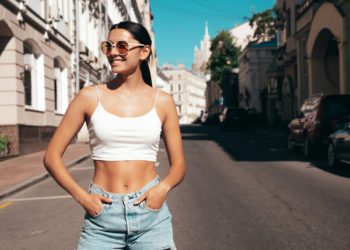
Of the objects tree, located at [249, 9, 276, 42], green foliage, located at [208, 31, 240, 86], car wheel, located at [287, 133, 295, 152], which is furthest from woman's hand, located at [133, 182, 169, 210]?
green foliage, located at [208, 31, 240, 86]

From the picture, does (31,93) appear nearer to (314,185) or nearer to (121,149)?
(314,185)

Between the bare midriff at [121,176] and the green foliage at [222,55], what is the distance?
83621 mm

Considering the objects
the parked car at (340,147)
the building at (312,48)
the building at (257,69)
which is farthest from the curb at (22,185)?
the building at (257,69)

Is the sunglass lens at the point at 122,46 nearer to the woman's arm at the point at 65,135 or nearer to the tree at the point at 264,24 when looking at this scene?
the woman's arm at the point at 65,135

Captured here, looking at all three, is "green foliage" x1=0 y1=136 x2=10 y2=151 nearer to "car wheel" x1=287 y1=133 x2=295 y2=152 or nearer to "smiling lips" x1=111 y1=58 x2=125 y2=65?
"car wheel" x1=287 y1=133 x2=295 y2=152

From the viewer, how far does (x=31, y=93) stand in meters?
20.5

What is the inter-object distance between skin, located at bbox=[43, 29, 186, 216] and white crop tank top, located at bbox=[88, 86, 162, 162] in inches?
1.0

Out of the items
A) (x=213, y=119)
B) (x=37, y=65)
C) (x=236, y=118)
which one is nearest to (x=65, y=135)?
(x=37, y=65)

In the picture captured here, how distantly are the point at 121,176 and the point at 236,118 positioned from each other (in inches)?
1597

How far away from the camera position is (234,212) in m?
7.40

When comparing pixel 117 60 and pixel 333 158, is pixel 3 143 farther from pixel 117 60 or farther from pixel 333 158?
pixel 117 60

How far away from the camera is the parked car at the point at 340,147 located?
1218 cm

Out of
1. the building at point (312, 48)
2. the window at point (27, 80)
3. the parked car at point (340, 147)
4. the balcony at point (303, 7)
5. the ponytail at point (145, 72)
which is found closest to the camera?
the ponytail at point (145, 72)

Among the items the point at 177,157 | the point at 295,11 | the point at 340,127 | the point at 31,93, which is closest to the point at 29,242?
the point at 177,157
